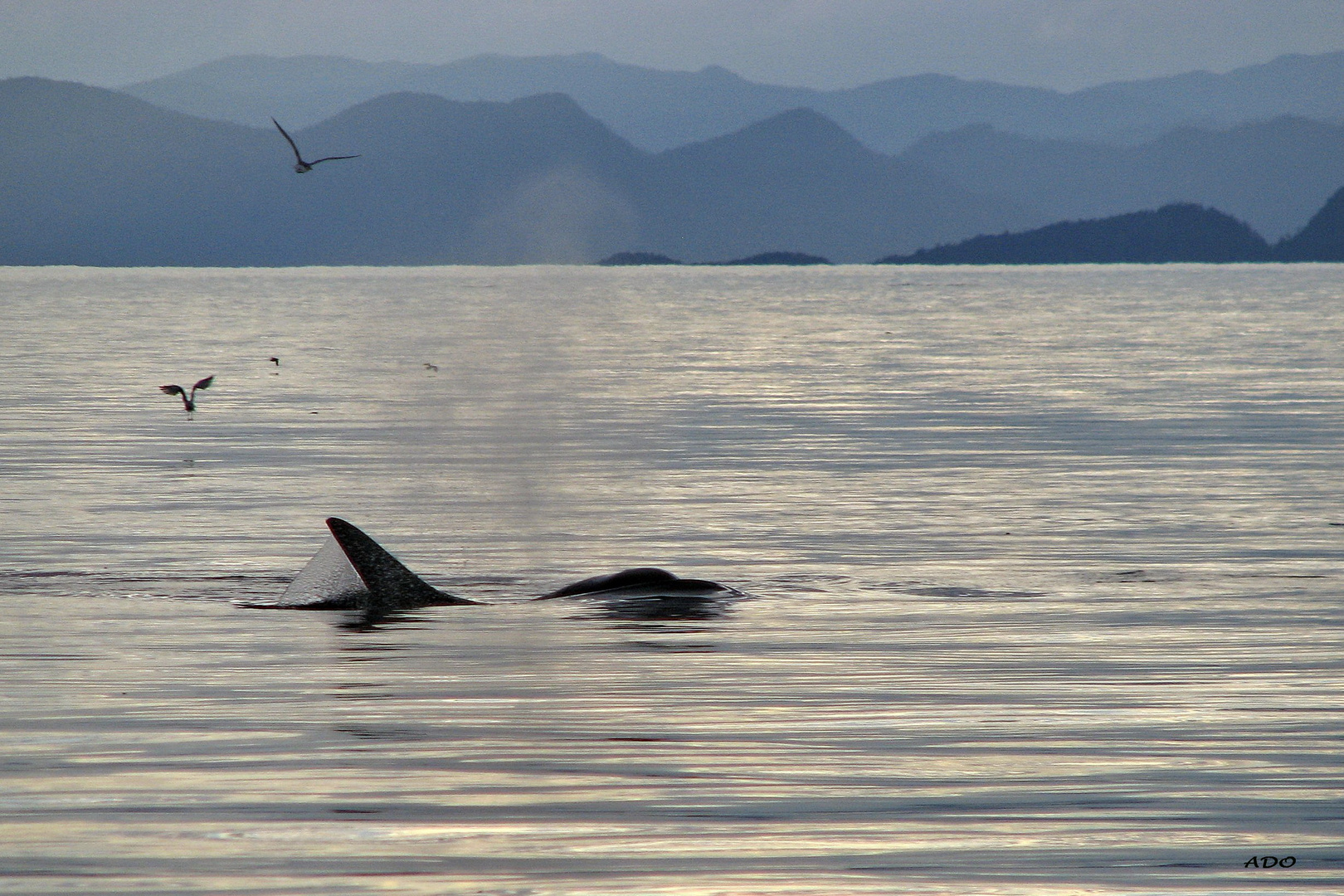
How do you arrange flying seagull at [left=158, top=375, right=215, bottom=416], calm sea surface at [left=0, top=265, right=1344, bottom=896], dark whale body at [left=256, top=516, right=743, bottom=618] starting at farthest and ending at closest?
1. flying seagull at [left=158, top=375, right=215, bottom=416]
2. dark whale body at [left=256, top=516, right=743, bottom=618]
3. calm sea surface at [left=0, top=265, right=1344, bottom=896]

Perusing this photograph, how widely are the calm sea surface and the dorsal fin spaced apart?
0.30 metres

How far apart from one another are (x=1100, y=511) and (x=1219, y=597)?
9.20m

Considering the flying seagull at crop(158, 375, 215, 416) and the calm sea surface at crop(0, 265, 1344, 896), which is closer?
the calm sea surface at crop(0, 265, 1344, 896)

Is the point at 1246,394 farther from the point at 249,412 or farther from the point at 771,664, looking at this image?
the point at 771,664

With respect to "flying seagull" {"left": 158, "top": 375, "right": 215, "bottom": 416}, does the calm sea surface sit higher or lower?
lower

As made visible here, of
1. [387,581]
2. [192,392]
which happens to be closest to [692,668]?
[387,581]

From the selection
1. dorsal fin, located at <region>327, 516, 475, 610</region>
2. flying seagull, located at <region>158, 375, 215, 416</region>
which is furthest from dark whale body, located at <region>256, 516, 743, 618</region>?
flying seagull, located at <region>158, 375, 215, 416</region>

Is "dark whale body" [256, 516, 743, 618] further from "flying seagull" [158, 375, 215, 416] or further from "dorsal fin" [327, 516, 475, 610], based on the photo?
"flying seagull" [158, 375, 215, 416]

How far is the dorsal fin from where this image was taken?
21.6 meters

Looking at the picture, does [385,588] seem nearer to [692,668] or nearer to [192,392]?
[692,668]

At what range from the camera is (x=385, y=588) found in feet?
71.7

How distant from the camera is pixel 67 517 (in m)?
30.2

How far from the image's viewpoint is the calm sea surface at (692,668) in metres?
11.4

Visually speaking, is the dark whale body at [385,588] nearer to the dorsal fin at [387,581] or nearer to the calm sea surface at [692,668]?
the dorsal fin at [387,581]
